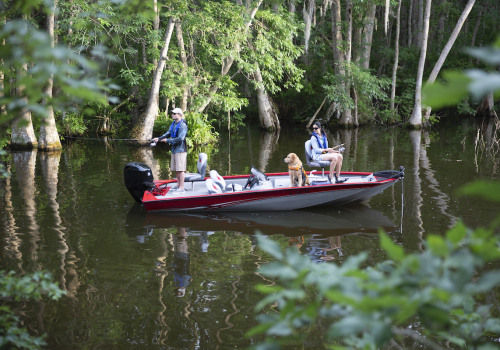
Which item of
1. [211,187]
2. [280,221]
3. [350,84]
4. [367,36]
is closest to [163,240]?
[211,187]

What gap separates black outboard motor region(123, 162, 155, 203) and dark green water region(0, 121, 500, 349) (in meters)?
0.44

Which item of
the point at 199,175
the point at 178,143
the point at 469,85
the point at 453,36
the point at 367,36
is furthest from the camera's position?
the point at 367,36

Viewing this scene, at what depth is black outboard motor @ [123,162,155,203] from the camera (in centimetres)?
967

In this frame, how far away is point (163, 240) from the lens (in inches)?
320

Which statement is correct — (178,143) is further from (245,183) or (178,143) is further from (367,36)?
(367,36)

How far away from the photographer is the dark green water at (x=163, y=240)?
5082mm

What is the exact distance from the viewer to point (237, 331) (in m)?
4.93

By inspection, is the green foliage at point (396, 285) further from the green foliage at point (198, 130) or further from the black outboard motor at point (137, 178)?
the green foliage at point (198, 130)

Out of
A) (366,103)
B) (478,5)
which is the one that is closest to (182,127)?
(366,103)

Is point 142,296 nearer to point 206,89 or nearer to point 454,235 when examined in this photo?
point 454,235

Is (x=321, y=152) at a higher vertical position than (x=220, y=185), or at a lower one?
higher

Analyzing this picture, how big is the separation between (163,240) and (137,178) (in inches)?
79.6

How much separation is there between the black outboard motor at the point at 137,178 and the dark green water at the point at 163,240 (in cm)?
44

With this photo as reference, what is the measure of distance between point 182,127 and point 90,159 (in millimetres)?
7370
